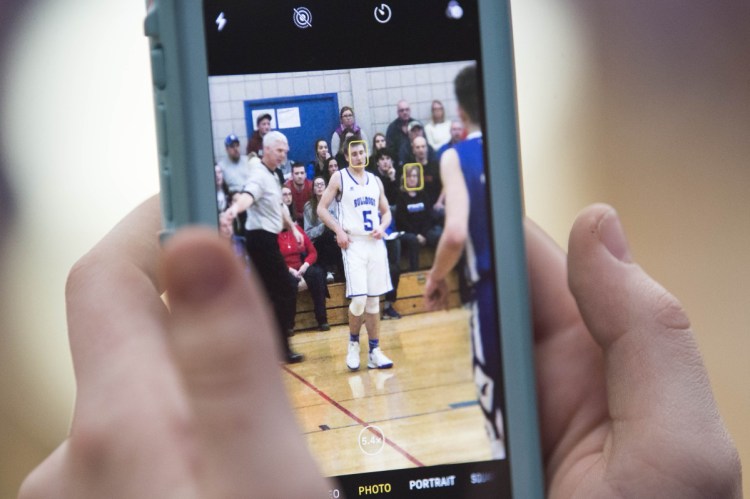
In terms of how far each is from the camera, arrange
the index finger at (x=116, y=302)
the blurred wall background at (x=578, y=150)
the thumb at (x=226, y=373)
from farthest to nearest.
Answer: the blurred wall background at (x=578, y=150)
the index finger at (x=116, y=302)
the thumb at (x=226, y=373)

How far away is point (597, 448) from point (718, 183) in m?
0.55

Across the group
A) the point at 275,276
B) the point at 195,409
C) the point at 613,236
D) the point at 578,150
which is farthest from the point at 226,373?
the point at 578,150

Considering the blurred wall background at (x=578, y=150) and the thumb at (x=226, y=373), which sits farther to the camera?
the blurred wall background at (x=578, y=150)

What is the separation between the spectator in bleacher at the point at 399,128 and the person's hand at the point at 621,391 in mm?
125

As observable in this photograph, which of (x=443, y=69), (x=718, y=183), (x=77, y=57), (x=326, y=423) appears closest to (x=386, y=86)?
(x=443, y=69)

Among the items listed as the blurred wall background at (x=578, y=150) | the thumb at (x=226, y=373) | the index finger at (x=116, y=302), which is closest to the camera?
the thumb at (x=226, y=373)

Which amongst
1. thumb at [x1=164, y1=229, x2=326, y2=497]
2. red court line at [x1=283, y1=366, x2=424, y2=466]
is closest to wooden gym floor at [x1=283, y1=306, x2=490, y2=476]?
red court line at [x1=283, y1=366, x2=424, y2=466]

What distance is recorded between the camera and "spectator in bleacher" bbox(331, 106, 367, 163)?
1.65ft

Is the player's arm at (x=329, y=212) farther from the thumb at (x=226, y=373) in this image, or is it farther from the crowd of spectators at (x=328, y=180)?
the thumb at (x=226, y=373)

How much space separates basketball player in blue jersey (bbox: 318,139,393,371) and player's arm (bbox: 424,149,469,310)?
0.09 ft

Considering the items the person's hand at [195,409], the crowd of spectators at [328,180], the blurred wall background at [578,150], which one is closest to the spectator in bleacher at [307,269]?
the crowd of spectators at [328,180]

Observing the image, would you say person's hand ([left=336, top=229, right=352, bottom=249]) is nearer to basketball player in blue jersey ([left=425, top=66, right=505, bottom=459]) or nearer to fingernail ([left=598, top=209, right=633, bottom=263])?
basketball player in blue jersey ([left=425, top=66, right=505, bottom=459])

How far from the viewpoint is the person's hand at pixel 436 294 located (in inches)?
20.2

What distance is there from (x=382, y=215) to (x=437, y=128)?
0.21ft
